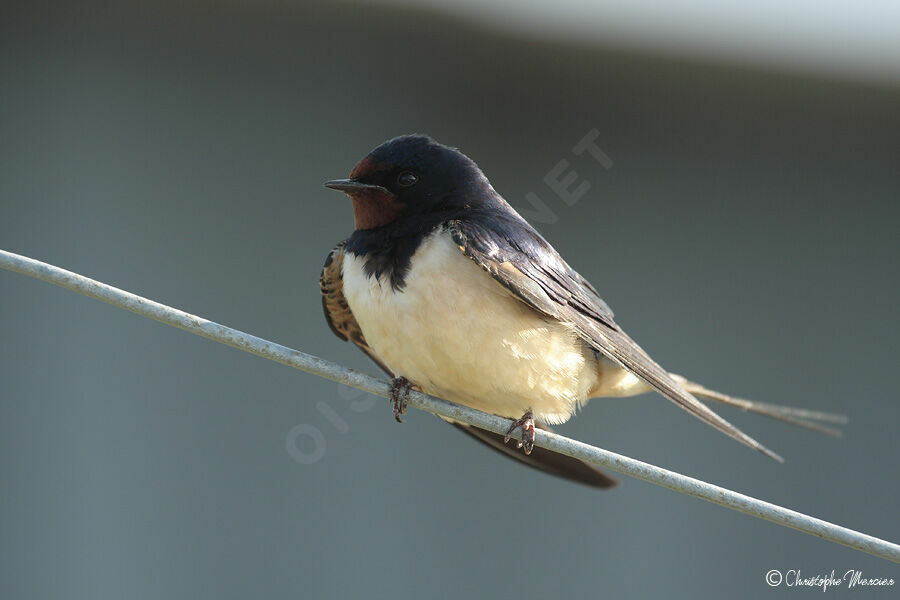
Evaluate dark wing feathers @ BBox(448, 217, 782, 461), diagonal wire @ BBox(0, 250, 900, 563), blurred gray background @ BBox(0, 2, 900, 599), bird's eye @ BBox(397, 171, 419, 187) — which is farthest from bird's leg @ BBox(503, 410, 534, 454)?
blurred gray background @ BBox(0, 2, 900, 599)

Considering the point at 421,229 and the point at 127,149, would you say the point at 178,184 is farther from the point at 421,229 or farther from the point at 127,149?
the point at 421,229

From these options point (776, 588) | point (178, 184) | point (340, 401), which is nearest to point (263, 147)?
point (178, 184)

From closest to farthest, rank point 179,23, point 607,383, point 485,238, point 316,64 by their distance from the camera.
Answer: point 485,238 → point 607,383 → point 179,23 → point 316,64

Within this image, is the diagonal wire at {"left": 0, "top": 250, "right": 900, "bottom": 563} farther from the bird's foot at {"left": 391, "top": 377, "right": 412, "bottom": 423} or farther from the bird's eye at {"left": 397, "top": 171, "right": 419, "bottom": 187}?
the bird's eye at {"left": 397, "top": 171, "right": 419, "bottom": 187}

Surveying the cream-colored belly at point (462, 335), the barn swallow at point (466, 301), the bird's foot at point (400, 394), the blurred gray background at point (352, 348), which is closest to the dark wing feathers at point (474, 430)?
the barn swallow at point (466, 301)

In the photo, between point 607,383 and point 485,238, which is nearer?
point 485,238

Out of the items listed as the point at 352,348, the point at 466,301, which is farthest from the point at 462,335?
the point at 352,348

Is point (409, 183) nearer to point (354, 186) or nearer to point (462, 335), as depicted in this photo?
point (354, 186)
